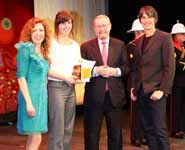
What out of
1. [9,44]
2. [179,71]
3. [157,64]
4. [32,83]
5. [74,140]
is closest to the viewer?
[32,83]

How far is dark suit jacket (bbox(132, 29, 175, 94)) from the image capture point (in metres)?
3.79

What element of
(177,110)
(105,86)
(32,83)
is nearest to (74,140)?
(177,110)

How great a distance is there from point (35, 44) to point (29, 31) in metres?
0.11

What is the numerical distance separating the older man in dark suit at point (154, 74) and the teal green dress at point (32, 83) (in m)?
0.88

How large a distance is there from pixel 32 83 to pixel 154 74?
3.45 feet

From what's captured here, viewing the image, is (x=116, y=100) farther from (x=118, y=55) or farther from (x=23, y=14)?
(x=23, y=14)

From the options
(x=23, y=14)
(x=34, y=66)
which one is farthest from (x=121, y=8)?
(x=34, y=66)

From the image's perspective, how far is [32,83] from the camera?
343 centimetres

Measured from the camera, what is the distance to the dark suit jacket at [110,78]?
3.87 metres

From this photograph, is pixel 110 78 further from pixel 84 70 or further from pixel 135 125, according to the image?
pixel 135 125

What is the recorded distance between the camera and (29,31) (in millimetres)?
3506

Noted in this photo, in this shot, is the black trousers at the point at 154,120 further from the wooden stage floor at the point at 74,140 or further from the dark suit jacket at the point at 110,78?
the wooden stage floor at the point at 74,140

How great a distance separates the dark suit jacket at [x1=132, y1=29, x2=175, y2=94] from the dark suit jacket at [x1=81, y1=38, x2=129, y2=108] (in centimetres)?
16

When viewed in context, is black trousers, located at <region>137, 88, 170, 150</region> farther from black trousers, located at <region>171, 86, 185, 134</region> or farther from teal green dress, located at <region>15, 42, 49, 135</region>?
black trousers, located at <region>171, 86, 185, 134</region>
